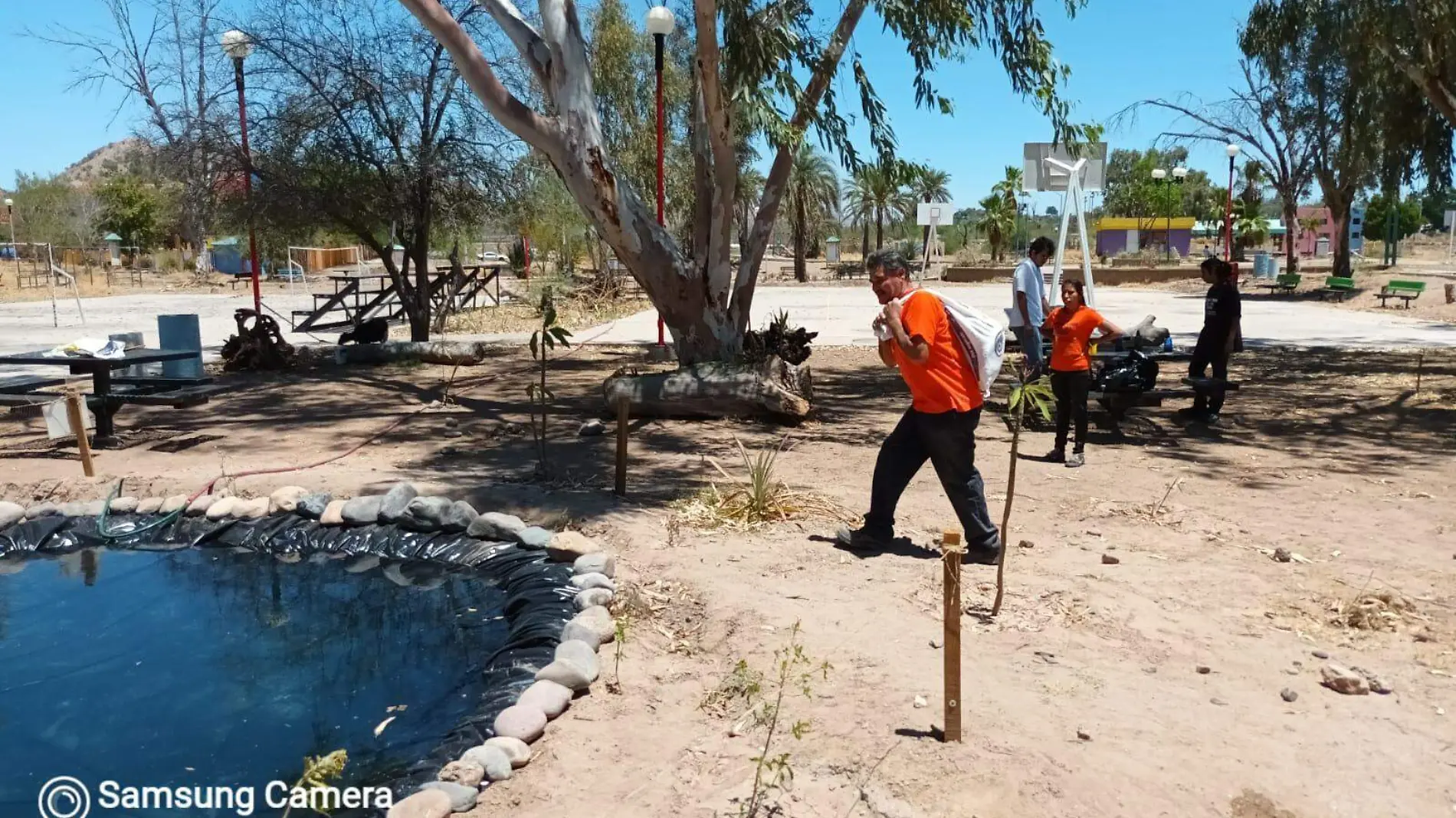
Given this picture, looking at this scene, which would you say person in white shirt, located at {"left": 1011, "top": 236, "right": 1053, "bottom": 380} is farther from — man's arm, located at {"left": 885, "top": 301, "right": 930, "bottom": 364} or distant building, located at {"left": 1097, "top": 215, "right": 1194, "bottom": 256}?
distant building, located at {"left": 1097, "top": 215, "right": 1194, "bottom": 256}

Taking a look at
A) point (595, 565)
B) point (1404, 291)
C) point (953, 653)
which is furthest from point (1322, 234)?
point (953, 653)

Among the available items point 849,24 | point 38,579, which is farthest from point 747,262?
point 38,579

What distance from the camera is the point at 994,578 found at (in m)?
5.29

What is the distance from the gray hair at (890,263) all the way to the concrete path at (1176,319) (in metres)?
9.55

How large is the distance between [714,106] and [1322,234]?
241ft

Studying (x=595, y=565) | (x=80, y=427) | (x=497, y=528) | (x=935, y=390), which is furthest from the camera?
(x=80, y=427)

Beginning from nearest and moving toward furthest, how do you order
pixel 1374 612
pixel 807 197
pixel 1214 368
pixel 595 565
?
1. pixel 1374 612
2. pixel 595 565
3. pixel 1214 368
4. pixel 807 197

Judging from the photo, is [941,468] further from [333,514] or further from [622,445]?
[333,514]

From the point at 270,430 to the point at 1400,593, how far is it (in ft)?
27.8

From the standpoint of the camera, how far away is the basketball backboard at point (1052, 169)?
1450cm

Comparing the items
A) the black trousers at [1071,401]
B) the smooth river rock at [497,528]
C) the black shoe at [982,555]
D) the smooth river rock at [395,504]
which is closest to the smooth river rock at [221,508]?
the smooth river rock at [395,504]

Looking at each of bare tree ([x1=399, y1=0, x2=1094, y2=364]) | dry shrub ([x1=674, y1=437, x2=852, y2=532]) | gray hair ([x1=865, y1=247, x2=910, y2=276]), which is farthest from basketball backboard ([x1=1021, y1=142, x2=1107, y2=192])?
gray hair ([x1=865, y1=247, x2=910, y2=276])

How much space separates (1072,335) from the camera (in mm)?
7520

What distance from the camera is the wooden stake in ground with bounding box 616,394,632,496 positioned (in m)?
6.64
